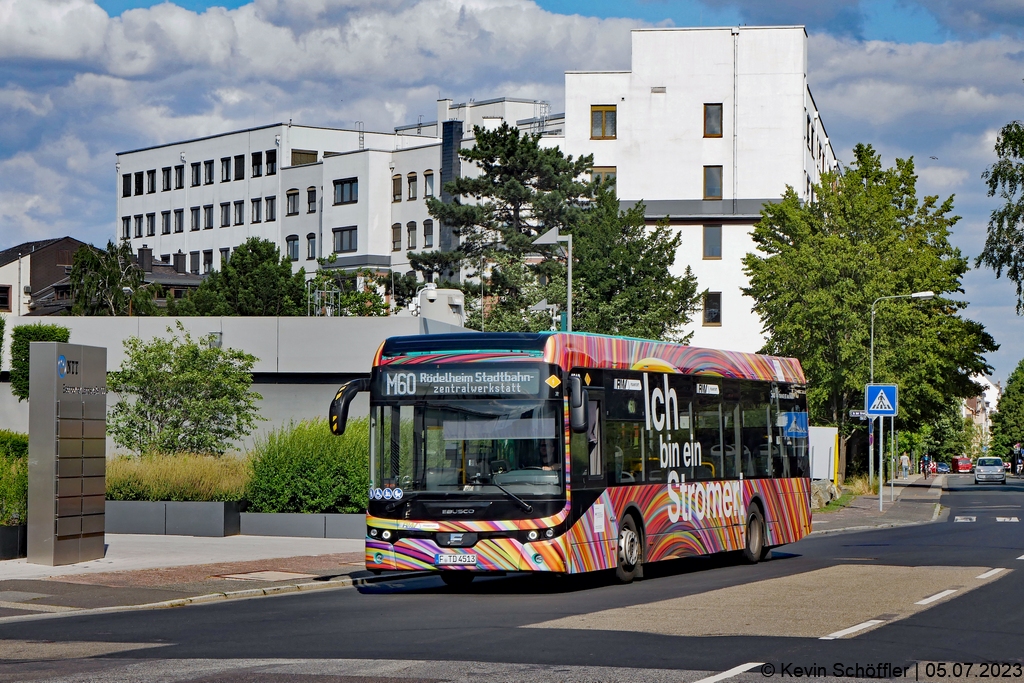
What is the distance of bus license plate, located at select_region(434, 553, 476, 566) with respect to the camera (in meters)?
15.9

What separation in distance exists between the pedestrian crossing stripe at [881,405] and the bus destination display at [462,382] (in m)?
24.7

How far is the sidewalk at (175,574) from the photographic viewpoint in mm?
15586

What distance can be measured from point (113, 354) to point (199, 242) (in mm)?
72212

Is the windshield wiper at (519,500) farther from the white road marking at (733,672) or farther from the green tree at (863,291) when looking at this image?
the green tree at (863,291)

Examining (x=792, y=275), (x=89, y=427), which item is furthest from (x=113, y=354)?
(x=792, y=275)

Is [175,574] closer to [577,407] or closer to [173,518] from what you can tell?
[577,407]

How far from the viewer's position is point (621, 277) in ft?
179

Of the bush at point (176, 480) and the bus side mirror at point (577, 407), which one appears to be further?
the bush at point (176, 480)

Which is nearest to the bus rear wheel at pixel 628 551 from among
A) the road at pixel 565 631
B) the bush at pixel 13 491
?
the road at pixel 565 631

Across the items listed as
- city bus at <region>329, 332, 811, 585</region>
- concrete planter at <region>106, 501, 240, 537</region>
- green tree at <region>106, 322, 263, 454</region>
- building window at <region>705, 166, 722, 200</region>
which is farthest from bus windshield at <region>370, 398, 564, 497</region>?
building window at <region>705, 166, 722, 200</region>

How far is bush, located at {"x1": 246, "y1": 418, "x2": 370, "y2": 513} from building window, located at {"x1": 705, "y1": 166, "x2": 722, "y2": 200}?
1947 inches

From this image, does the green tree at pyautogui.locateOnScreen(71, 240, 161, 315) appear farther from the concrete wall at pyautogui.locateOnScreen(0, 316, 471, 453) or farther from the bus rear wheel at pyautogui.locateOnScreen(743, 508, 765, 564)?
the bus rear wheel at pyautogui.locateOnScreen(743, 508, 765, 564)

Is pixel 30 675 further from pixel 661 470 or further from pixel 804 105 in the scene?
A: pixel 804 105

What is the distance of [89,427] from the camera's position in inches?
774
